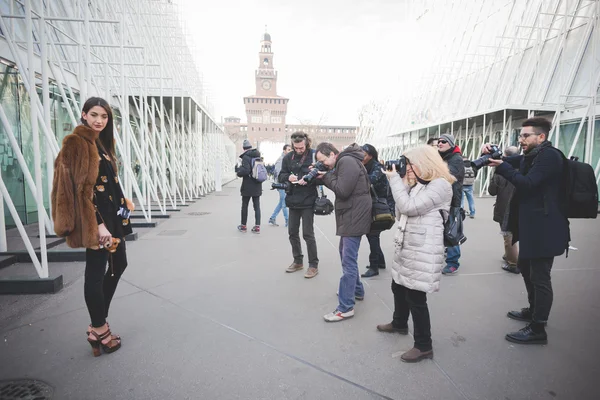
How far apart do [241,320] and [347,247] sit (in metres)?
1.27

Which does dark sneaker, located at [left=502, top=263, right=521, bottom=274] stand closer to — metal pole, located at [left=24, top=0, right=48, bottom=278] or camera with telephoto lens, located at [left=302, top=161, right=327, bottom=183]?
camera with telephoto lens, located at [left=302, top=161, right=327, bottom=183]

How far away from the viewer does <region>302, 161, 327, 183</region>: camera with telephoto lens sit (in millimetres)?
3906

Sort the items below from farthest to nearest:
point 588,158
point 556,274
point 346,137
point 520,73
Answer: point 346,137
point 520,73
point 588,158
point 556,274

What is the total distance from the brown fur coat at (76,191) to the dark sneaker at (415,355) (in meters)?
Result: 2.54

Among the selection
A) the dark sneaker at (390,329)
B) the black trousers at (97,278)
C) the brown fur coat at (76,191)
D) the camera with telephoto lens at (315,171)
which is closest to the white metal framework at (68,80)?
the black trousers at (97,278)

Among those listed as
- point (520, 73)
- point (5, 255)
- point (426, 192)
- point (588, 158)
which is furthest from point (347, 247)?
point (520, 73)

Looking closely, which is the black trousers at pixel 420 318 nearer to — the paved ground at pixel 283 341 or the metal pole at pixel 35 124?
the paved ground at pixel 283 341

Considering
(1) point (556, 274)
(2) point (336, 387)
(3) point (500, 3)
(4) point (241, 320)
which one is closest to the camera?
(2) point (336, 387)

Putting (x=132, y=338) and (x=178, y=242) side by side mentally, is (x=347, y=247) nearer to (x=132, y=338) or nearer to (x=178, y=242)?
(x=132, y=338)

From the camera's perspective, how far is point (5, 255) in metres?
5.15

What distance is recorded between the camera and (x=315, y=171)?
12.8 feet

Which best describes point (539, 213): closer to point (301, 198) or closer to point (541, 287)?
point (541, 287)

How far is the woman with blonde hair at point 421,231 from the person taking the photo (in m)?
2.69

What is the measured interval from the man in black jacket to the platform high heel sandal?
8.06 ft
